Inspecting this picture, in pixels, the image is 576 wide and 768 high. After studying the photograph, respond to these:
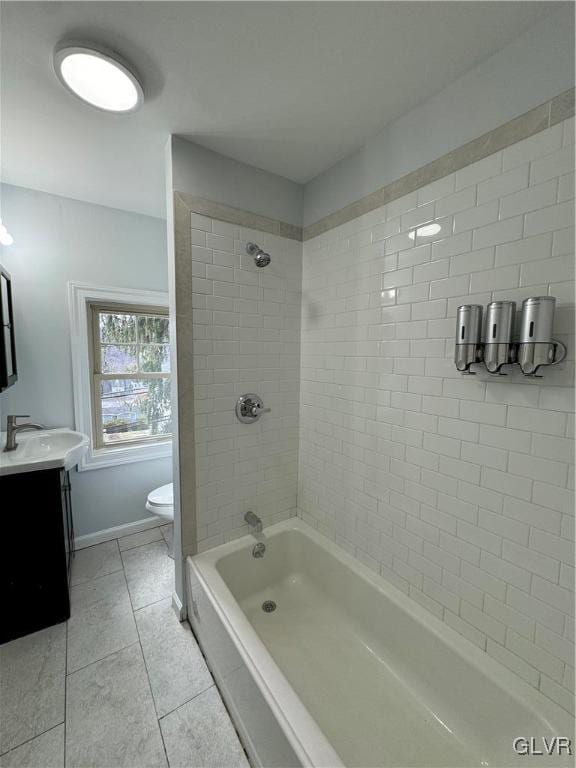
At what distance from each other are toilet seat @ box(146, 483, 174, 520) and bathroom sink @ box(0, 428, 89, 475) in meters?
0.60

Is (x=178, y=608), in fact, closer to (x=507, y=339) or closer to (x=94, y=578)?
(x=94, y=578)

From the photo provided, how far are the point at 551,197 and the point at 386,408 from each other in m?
0.96

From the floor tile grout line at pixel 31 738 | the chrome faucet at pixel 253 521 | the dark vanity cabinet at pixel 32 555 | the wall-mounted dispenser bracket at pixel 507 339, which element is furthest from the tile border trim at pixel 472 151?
the floor tile grout line at pixel 31 738

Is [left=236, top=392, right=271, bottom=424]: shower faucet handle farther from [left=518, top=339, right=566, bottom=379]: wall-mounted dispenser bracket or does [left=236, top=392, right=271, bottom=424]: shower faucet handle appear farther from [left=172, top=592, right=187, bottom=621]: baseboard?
[left=518, top=339, right=566, bottom=379]: wall-mounted dispenser bracket

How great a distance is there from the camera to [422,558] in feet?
4.50

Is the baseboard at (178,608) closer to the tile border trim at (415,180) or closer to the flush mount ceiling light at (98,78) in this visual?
the tile border trim at (415,180)

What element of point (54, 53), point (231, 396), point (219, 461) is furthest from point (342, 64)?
point (219, 461)

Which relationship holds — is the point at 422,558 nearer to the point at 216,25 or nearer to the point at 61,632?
the point at 61,632

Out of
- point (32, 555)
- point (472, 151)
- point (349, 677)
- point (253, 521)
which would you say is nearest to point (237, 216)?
point (472, 151)

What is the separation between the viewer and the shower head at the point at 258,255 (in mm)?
1683

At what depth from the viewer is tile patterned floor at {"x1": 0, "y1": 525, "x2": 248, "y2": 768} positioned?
1.16 meters

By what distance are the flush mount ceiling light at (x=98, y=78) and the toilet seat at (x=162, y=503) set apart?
217 centimetres

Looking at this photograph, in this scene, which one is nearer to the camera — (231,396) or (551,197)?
(551,197)

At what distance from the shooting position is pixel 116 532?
246 centimetres
